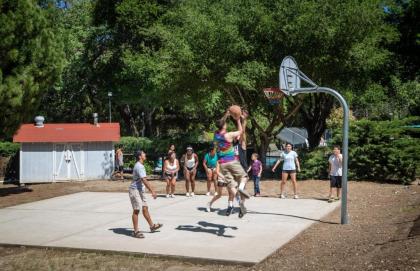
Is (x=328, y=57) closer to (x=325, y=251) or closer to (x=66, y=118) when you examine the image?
(x=325, y=251)

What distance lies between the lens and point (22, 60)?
63.7ft

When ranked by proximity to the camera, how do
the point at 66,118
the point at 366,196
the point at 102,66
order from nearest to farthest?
1. the point at 366,196
2. the point at 102,66
3. the point at 66,118

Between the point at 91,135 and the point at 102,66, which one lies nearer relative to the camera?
the point at 91,135

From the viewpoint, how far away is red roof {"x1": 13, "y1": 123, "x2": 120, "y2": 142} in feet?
87.1

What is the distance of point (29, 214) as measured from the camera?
47.4 feet

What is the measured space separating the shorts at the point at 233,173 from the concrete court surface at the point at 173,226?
3.64ft

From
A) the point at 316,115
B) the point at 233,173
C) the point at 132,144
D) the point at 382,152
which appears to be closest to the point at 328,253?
the point at 233,173

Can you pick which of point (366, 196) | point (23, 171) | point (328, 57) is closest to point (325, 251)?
point (366, 196)

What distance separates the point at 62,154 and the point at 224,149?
60.5 feet

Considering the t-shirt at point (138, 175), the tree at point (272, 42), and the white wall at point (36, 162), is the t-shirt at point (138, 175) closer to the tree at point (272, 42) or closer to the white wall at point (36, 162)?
the tree at point (272, 42)

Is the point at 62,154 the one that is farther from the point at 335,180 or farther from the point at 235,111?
the point at 235,111

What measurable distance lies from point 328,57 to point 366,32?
2.06 m

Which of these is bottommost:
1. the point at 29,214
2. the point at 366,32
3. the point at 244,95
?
the point at 29,214

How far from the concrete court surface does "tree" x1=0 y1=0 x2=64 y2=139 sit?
446 cm
